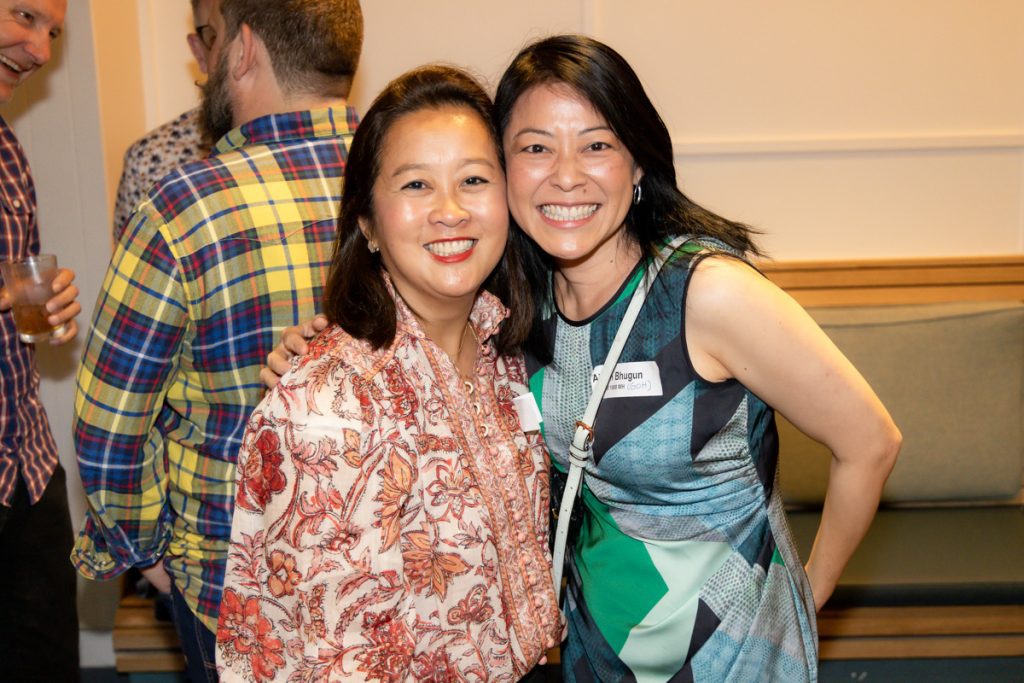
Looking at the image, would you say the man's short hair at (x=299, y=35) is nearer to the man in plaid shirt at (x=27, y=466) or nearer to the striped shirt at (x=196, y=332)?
the striped shirt at (x=196, y=332)

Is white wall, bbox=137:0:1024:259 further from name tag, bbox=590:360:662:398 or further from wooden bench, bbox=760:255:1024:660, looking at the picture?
name tag, bbox=590:360:662:398

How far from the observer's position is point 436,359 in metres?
1.51

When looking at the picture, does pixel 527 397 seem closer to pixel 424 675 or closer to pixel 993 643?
pixel 424 675

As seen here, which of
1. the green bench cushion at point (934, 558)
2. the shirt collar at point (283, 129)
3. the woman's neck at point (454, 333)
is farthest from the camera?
the green bench cushion at point (934, 558)

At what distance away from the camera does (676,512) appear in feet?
5.40

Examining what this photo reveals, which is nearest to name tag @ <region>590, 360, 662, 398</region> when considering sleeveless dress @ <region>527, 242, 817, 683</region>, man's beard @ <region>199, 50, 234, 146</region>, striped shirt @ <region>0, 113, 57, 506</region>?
sleeveless dress @ <region>527, 242, 817, 683</region>

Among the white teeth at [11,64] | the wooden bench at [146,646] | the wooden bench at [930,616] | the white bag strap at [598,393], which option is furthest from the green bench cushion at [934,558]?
the white teeth at [11,64]

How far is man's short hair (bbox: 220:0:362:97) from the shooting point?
1.99 meters

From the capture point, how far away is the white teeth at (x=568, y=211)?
1645mm

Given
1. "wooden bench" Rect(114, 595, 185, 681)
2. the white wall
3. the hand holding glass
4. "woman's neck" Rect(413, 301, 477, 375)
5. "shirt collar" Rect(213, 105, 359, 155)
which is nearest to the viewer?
"woman's neck" Rect(413, 301, 477, 375)

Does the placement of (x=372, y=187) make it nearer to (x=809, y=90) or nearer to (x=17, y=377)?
(x=17, y=377)

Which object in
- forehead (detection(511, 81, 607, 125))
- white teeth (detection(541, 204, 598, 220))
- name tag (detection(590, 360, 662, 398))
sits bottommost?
name tag (detection(590, 360, 662, 398))

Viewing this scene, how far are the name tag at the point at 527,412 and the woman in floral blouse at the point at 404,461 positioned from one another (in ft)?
0.05

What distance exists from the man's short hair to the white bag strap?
0.85 m
